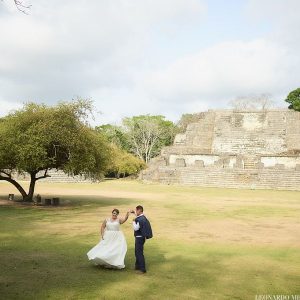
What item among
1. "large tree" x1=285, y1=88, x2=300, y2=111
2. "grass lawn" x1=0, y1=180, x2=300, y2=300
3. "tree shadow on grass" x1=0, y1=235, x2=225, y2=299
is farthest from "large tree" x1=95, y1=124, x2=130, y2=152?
"tree shadow on grass" x1=0, y1=235, x2=225, y2=299

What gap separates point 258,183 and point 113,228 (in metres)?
28.0

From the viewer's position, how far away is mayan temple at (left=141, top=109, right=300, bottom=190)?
3541 centimetres

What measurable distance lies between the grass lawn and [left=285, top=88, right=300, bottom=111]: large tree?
127ft

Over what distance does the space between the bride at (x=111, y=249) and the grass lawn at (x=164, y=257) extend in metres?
0.20

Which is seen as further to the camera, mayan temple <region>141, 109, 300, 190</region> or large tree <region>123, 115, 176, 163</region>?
large tree <region>123, 115, 176, 163</region>

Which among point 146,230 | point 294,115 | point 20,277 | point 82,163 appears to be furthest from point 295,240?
point 294,115

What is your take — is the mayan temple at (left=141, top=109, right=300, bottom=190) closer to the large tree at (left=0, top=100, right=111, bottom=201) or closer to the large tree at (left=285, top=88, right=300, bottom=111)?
the large tree at (left=285, top=88, right=300, bottom=111)

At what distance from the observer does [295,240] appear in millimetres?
11930

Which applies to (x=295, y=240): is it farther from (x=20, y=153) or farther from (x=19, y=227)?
(x=20, y=153)

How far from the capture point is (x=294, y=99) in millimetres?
54281

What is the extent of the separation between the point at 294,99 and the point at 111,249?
50.4 meters

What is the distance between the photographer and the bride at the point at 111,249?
27.4 ft

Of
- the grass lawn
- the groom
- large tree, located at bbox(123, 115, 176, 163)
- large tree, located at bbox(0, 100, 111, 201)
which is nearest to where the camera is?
the grass lawn

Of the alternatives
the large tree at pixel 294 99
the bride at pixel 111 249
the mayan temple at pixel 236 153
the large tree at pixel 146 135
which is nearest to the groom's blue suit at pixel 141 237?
the bride at pixel 111 249
